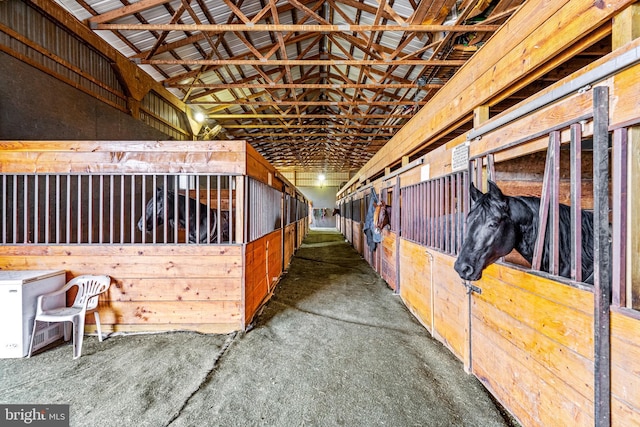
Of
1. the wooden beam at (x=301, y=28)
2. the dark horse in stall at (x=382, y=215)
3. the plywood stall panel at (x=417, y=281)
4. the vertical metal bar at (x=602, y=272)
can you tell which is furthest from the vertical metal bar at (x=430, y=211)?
the wooden beam at (x=301, y=28)

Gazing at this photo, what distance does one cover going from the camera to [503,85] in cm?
173

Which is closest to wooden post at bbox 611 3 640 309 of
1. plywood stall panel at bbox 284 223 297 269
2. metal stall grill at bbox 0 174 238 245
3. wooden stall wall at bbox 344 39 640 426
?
wooden stall wall at bbox 344 39 640 426

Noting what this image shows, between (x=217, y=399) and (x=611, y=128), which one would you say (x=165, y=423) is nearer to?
(x=217, y=399)

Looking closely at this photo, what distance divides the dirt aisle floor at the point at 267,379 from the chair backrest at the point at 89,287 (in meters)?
0.37

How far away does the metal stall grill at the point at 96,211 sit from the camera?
8.55 ft

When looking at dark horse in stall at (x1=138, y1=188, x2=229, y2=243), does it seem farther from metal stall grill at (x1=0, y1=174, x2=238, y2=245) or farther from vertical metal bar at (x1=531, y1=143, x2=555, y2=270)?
vertical metal bar at (x1=531, y1=143, x2=555, y2=270)

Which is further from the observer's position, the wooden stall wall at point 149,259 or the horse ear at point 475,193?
the wooden stall wall at point 149,259

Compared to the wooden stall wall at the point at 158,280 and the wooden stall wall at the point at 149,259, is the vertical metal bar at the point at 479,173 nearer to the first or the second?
the wooden stall wall at the point at 149,259

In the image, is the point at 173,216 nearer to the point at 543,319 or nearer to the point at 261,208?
the point at 261,208

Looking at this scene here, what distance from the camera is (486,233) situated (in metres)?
1.54

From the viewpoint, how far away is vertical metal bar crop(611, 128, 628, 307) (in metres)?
0.97

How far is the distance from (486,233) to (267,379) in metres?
1.75

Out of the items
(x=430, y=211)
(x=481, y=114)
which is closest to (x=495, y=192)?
(x=481, y=114)

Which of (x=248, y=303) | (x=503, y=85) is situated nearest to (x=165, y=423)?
(x=248, y=303)
